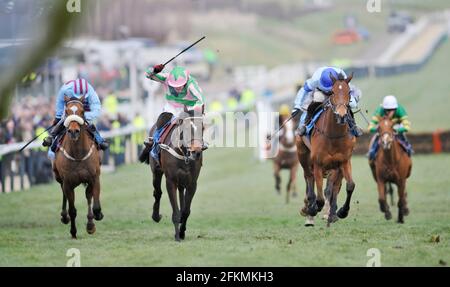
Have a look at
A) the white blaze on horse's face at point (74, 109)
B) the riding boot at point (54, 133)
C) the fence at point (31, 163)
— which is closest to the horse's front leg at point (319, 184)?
the white blaze on horse's face at point (74, 109)

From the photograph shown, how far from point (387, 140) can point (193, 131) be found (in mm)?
4561

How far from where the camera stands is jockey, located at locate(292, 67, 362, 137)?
41.7 feet

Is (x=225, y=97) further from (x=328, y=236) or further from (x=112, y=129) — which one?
(x=328, y=236)

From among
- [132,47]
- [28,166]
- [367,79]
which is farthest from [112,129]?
[367,79]

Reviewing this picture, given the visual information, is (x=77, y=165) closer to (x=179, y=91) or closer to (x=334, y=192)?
(x=179, y=91)

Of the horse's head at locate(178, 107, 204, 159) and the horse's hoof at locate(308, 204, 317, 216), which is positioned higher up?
the horse's head at locate(178, 107, 204, 159)

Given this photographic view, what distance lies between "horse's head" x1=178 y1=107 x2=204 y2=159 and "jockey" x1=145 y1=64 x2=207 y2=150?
0.10 metres

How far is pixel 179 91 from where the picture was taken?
12062 millimetres

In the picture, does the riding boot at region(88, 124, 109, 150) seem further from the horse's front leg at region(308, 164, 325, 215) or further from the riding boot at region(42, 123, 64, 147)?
the horse's front leg at region(308, 164, 325, 215)

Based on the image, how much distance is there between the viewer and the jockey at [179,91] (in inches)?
470

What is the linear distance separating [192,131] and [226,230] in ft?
8.96

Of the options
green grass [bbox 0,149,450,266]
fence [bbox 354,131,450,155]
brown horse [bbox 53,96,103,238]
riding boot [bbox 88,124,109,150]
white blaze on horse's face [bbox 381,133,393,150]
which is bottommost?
green grass [bbox 0,149,450,266]

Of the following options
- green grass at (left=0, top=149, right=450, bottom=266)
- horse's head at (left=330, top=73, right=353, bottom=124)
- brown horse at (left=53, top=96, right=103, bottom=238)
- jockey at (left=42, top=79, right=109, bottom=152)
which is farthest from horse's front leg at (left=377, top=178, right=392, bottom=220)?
jockey at (left=42, top=79, right=109, bottom=152)

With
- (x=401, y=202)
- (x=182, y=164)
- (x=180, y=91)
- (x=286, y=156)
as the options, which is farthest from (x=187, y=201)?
(x=286, y=156)
